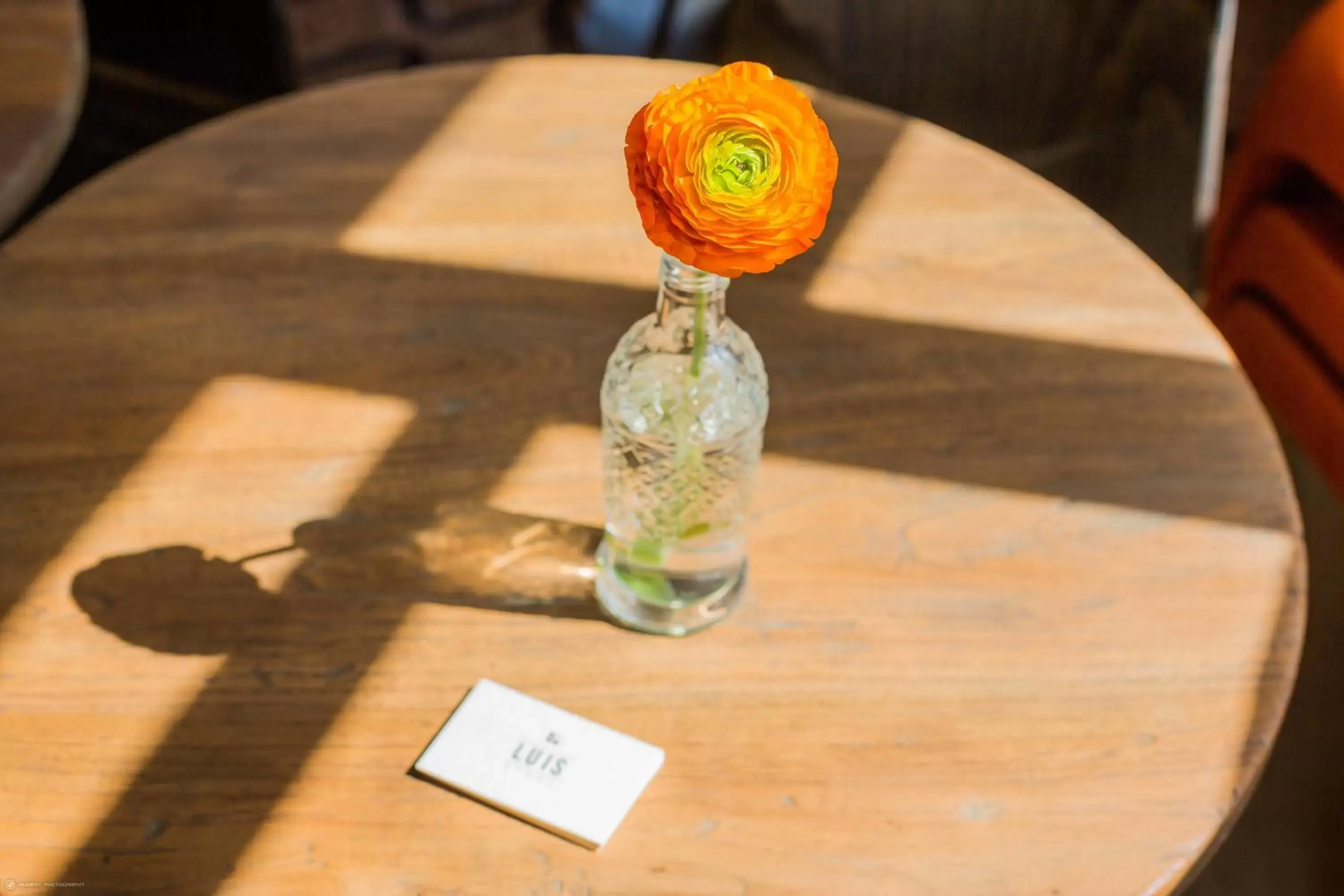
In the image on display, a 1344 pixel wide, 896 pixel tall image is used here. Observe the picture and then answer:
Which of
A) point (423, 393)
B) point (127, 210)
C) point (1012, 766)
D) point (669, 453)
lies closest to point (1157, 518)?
point (1012, 766)

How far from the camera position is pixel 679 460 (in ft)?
2.76

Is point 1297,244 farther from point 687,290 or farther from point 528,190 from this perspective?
point 687,290

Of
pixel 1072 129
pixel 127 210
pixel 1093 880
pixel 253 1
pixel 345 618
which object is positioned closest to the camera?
pixel 1093 880

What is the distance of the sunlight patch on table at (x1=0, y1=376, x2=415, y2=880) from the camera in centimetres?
79

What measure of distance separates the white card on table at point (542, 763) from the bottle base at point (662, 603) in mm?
83

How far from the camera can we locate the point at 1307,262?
1.45m

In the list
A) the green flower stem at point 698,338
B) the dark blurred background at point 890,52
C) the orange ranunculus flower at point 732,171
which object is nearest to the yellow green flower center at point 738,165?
the orange ranunculus flower at point 732,171

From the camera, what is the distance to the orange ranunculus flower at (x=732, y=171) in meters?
0.64

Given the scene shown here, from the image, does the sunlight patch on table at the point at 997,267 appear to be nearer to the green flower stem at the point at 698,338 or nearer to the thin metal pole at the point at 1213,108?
→ the green flower stem at the point at 698,338

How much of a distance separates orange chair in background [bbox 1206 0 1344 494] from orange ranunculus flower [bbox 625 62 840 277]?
93 centimetres

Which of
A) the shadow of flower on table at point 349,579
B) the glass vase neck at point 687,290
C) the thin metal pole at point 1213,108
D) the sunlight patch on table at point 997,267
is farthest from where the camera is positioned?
the thin metal pole at point 1213,108

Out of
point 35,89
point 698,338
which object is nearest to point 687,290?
point 698,338

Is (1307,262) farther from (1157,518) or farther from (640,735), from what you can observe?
(640,735)

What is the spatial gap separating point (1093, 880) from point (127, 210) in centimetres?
90
